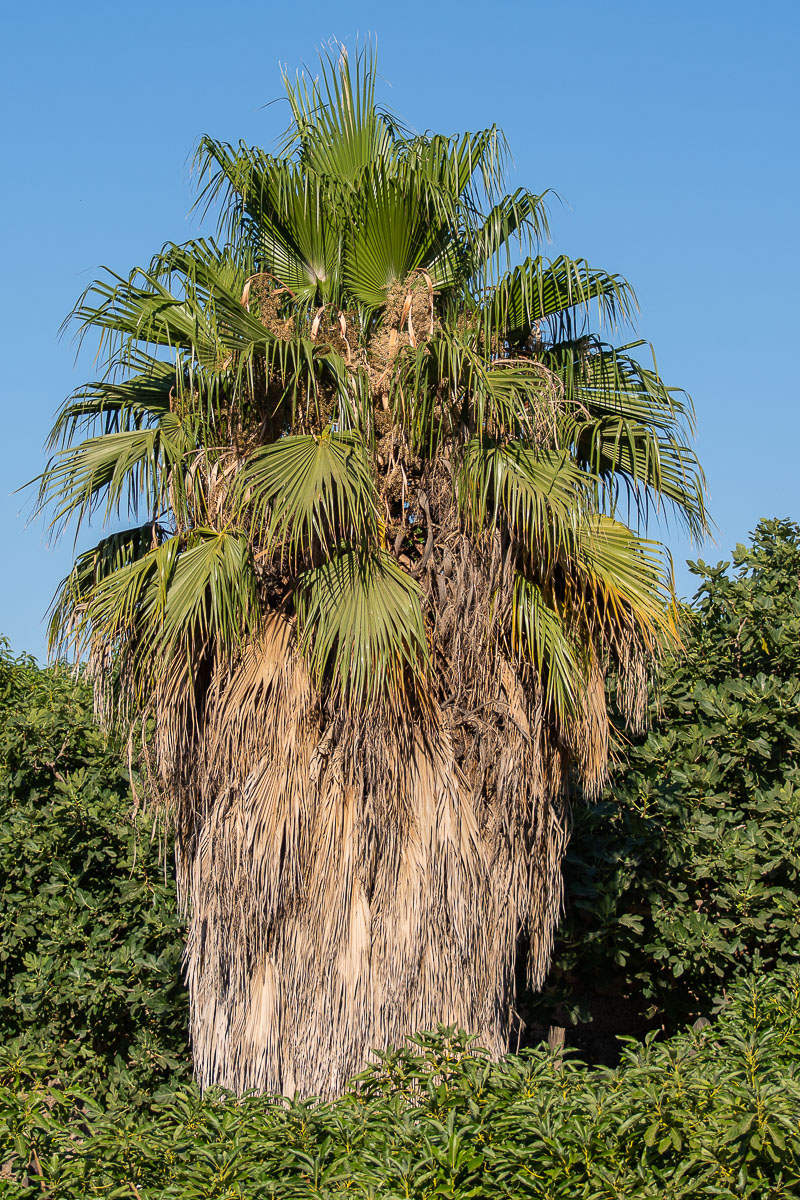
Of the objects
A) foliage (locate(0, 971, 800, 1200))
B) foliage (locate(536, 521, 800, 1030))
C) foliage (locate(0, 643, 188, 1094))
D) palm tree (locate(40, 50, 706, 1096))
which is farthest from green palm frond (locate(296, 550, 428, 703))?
foliage (locate(536, 521, 800, 1030))

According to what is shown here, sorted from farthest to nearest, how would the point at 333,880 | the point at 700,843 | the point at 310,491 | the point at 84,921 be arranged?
the point at 700,843 → the point at 84,921 → the point at 333,880 → the point at 310,491

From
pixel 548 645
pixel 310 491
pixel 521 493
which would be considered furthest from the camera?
pixel 548 645

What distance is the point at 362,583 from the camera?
19.5ft

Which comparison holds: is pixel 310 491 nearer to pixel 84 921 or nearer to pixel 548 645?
pixel 548 645

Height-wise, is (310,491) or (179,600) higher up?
(310,491)

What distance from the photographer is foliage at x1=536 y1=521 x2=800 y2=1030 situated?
9500 mm

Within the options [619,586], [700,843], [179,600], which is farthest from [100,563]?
[700,843]

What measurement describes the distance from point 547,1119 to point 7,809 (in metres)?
6.86

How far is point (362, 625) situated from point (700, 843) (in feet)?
16.5

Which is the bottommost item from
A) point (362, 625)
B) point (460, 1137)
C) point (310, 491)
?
point (460, 1137)

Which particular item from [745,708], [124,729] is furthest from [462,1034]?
[745,708]

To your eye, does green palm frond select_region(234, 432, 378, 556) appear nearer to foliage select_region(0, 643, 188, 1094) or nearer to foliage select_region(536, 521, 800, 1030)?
foliage select_region(0, 643, 188, 1094)

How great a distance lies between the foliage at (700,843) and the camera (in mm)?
9500

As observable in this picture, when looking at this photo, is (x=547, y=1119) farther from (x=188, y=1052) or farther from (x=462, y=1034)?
(x=188, y=1052)
